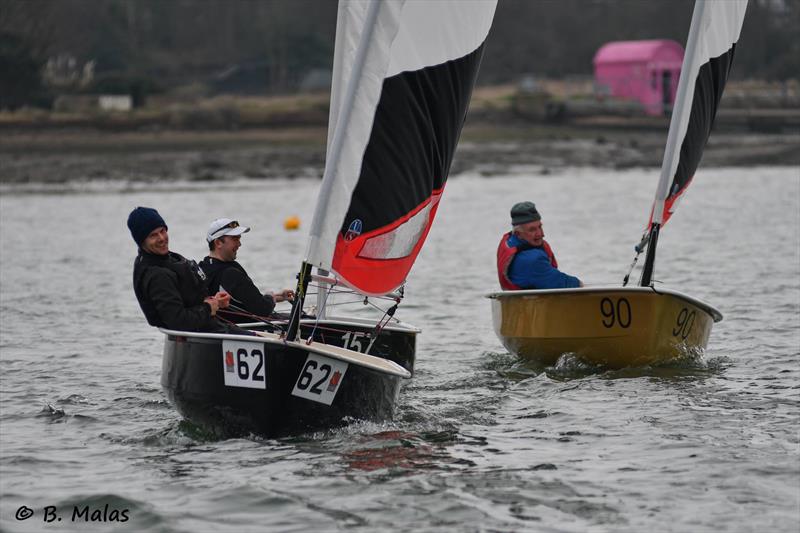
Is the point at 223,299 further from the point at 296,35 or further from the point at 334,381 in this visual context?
the point at 296,35

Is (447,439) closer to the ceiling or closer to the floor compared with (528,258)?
closer to the floor

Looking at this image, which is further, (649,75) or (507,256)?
(649,75)

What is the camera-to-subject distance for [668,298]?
9.52 metres

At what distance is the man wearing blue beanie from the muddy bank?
25674 mm

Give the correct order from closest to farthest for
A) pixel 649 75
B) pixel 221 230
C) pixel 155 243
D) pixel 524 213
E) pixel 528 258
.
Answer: pixel 155 243 → pixel 221 230 → pixel 524 213 → pixel 528 258 → pixel 649 75

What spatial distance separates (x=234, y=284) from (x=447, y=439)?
5.79 ft

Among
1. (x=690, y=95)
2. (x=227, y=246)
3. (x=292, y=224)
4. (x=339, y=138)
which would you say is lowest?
(x=292, y=224)

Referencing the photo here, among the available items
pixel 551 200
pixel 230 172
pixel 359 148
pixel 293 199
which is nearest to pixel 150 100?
pixel 230 172

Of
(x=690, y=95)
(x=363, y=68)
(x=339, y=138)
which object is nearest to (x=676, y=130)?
(x=690, y=95)

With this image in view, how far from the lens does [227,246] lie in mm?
8375

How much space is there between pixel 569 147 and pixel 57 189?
16.8 meters

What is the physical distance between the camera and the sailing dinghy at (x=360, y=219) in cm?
727

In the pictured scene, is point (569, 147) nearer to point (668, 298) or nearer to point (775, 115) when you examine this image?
point (775, 115)

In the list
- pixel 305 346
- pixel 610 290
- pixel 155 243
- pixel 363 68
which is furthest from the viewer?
pixel 610 290
